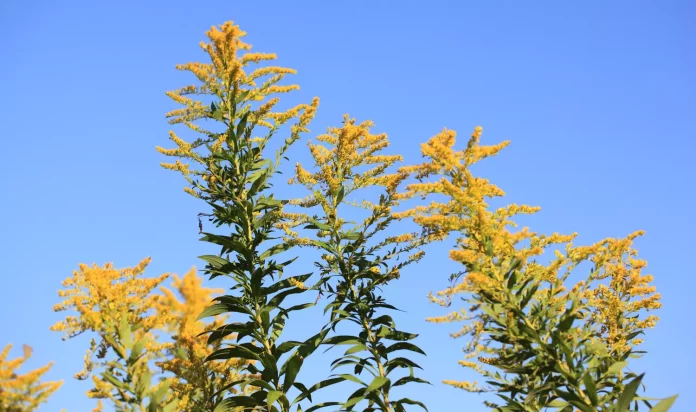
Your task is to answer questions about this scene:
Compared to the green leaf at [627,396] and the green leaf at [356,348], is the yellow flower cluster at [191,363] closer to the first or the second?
the green leaf at [356,348]

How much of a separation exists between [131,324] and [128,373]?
0.82m

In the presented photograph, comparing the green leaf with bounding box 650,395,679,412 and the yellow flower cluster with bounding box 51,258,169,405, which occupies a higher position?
the yellow flower cluster with bounding box 51,258,169,405

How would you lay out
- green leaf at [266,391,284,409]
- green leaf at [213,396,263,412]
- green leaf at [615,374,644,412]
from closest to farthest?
green leaf at [615,374,644,412]
green leaf at [266,391,284,409]
green leaf at [213,396,263,412]

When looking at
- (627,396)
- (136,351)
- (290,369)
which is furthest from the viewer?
(290,369)

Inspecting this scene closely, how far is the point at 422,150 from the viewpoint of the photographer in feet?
26.5

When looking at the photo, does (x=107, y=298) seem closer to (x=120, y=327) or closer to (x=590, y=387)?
(x=120, y=327)

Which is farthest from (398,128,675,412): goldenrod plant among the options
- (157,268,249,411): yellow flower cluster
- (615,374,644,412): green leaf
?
(157,268,249,411): yellow flower cluster

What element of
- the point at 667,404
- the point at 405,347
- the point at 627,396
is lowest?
the point at 667,404

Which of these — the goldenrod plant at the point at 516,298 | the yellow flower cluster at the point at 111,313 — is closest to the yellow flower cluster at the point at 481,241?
the goldenrod plant at the point at 516,298

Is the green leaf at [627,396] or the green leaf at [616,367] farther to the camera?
the green leaf at [616,367]

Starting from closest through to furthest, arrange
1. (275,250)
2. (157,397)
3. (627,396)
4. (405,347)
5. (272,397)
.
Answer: (627,396)
(157,397)
(272,397)
(405,347)
(275,250)

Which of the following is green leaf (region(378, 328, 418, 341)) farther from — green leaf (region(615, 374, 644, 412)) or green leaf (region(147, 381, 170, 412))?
green leaf (region(147, 381, 170, 412))

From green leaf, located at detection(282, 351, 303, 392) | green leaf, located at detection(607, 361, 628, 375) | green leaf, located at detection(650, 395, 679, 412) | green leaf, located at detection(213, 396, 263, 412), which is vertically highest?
green leaf, located at detection(282, 351, 303, 392)

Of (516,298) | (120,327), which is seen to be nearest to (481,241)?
(516,298)
